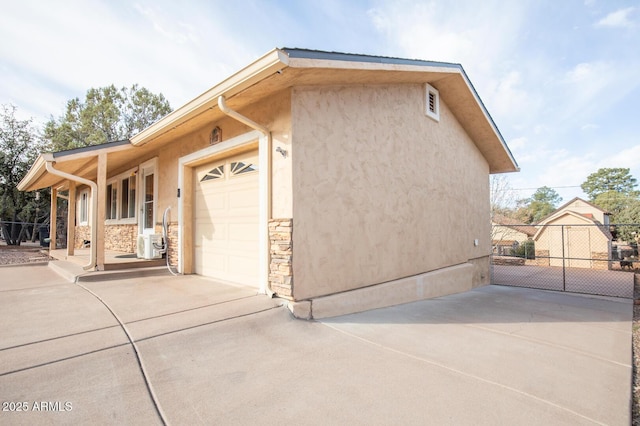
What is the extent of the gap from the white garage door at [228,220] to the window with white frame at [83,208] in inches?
397

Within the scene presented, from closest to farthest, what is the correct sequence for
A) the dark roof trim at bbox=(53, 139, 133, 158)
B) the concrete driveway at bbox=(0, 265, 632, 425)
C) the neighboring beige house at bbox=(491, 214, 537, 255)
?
the concrete driveway at bbox=(0, 265, 632, 425), the dark roof trim at bbox=(53, 139, 133, 158), the neighboring beige house at bbox=(491, 214, 537, 255)

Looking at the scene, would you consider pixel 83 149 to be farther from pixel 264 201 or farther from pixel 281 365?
pixel 281 365

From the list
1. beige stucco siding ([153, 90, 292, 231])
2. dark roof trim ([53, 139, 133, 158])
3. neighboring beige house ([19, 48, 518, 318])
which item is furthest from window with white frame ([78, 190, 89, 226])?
beige stucco siding ([153, 90, 292, 231])

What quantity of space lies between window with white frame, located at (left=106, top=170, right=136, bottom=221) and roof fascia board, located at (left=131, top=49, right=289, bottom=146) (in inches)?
189

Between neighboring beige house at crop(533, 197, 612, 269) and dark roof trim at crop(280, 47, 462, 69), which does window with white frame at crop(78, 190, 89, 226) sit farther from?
neighboring beige house at crop(533, 197, 612, 269)

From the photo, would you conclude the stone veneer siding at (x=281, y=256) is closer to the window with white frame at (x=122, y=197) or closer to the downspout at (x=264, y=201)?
the downspout at (x=264, y=201)

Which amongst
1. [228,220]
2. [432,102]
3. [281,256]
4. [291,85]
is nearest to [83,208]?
[228,220]

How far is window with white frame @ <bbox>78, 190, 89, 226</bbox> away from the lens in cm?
1280

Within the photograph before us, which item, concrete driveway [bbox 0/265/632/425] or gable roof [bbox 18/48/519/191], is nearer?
concrete driveway [bbox 0/265/632/425]

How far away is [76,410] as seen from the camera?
1.86m

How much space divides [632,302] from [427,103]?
6.92m

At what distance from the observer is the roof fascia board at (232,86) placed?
330 centimetres

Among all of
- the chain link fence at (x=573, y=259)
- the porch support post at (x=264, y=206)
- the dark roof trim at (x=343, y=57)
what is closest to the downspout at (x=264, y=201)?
the porch support post at (x=264, y=206)

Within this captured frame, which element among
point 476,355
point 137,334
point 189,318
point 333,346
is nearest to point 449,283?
point 476,355
